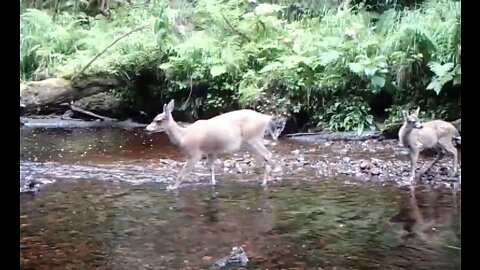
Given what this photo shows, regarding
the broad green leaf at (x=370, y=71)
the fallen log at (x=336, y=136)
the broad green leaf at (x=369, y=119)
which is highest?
the broad green leaf at (x=370, y=71)

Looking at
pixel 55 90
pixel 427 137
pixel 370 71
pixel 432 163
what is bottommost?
pixel 432 163

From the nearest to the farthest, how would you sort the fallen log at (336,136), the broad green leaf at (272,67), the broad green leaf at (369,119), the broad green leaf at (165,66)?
the fallen log at (336,136) < the broad green leaf at (369,119) < the broad green leaf at (272,67) < the broad green leaf at (165,66)

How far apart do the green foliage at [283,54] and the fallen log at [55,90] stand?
0.82 ft

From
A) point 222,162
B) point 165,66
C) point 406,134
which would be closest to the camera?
point 406,134

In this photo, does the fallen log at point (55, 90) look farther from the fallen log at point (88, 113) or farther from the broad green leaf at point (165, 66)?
the broad green leaf at point (165, 66)

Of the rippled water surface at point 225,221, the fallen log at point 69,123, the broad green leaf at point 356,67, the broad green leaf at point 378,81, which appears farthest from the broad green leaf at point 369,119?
the fallen log at point 69,123

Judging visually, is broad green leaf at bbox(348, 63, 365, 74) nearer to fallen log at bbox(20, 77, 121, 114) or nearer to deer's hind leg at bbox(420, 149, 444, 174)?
deer's hind leg at bbox(420, 149, 444, 174)

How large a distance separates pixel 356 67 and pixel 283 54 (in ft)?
A: 4.75

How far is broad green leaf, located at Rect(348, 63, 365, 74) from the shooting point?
332 inches

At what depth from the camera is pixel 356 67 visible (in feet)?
27.9

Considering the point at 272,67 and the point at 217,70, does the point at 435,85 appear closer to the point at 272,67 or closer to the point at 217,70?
the point at 272,67

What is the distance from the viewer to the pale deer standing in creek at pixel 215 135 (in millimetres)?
5629

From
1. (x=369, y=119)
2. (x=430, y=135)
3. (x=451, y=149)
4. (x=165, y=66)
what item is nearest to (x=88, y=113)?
(x=165, y=66)
